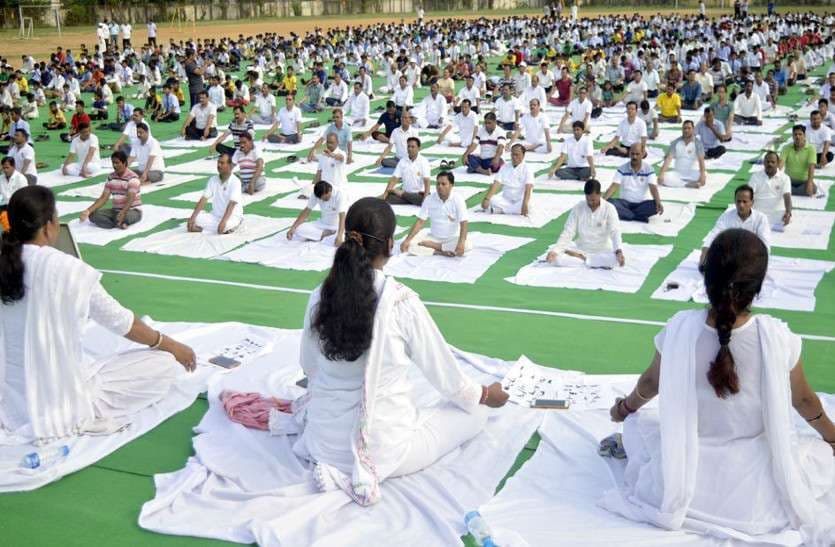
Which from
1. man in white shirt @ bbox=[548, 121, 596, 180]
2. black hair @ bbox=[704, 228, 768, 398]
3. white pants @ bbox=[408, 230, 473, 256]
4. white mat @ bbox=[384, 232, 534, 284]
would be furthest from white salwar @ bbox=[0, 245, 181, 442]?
man in white shirt @ bbox=[548, 121, 596, 180]

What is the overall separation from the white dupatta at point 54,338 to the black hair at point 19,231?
0.05 meters

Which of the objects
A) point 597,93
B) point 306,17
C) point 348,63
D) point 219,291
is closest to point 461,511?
point 219,291

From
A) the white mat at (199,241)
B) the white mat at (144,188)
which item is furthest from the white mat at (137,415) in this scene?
the white mat at (144,188)

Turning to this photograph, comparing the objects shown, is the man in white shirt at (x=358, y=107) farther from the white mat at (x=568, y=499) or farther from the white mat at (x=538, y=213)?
the white mat at (x=568, y=499)

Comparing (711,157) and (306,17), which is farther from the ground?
(306,17)

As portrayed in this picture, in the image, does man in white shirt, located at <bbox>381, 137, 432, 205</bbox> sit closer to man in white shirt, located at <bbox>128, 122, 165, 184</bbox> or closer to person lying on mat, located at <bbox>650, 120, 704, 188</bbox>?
person lying on mat, located at <bbox>650, 120, 704, 188</bbox>

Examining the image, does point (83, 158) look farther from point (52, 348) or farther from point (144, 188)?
point (52, 348)

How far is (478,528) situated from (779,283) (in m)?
4.54

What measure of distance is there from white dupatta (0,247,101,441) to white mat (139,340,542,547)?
62 cm

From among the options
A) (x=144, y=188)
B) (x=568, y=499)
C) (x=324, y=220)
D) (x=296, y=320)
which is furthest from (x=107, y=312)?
(x=144, y=188)

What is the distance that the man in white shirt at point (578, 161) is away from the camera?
11133 millimetres

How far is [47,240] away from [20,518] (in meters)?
1.21

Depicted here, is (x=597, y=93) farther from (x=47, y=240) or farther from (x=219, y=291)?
(x=47, y=240)

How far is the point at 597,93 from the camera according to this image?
55.9 feet
